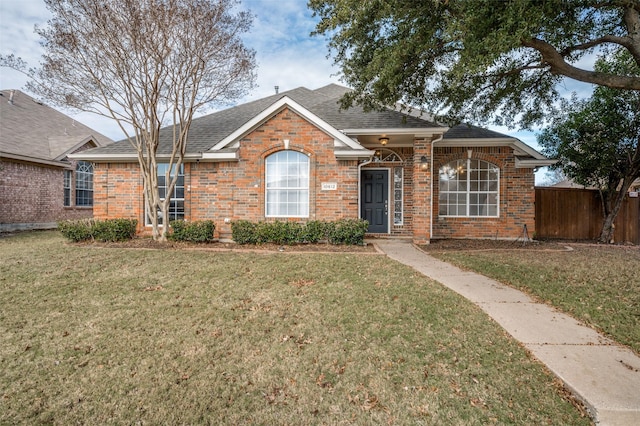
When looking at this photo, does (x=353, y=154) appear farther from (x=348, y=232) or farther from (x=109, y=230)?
(x=109, y=230)

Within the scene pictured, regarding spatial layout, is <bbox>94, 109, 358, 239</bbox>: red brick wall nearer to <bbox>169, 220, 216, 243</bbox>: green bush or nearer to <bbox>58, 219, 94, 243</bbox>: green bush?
<bbox>169, 220, 216, 243</bbox>: green bush

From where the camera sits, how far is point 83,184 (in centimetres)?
1802

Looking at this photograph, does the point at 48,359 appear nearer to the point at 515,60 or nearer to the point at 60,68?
the point at 60,68

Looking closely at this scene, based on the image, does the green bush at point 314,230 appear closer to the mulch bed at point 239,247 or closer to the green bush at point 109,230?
the mulch bed at point 239,247

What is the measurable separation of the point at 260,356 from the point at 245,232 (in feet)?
21.6

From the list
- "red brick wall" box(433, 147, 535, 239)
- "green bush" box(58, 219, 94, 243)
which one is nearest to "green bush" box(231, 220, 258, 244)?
"green bush" box(58, 219, 94, 243)

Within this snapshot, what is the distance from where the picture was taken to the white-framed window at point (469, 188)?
1138 centimetres

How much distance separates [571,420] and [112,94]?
1208 cm

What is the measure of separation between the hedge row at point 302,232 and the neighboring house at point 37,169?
39.8 feet

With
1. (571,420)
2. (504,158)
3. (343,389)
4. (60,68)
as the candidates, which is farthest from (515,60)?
(60,68)

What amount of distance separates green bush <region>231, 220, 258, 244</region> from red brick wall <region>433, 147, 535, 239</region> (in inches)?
276

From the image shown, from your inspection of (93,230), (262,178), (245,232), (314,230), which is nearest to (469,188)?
(314,230)

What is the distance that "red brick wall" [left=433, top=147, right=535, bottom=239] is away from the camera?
1109 centimetres

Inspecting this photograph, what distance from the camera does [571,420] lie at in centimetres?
231
